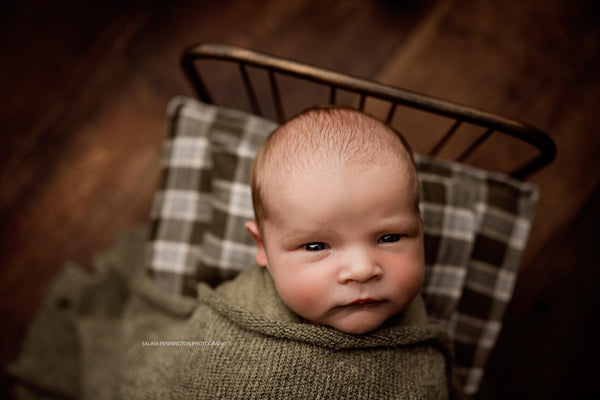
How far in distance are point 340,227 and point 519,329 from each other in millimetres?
988

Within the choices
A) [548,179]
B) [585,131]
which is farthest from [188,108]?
[585,131]

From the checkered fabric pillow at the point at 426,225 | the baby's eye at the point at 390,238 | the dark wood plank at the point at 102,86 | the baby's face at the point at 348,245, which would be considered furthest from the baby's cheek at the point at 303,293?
the dark wood plank at the point at 102,86

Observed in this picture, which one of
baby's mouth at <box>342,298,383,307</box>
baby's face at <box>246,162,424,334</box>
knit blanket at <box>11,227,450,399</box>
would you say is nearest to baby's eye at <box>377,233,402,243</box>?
baby's face at <box>246,162,424,334</box>

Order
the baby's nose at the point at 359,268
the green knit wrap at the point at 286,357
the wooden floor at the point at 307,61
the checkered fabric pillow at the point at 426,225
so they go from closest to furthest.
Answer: the baby's nose at the point at 359,268 < the green knit wrap at the point at 286,357 < the checkered fabric pillow at the point at 426,225 < the wooden floor at the point at 307,61

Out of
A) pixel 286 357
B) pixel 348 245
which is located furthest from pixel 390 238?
pixel 286 357

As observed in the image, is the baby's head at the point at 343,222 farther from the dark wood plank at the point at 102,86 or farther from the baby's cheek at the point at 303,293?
the dark wood plank at the point at 102,86

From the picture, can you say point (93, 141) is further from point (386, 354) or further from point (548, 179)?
point (548, 179)

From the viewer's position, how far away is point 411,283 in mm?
695

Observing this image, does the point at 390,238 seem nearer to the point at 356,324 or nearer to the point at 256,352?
the point at 356,324

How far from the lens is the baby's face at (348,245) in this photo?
0.66 m

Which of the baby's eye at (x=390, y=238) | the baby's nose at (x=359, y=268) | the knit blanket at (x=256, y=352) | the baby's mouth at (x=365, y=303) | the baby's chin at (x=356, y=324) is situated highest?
the baby's eye at (x=390, y=238)

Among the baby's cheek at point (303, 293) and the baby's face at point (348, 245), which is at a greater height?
the baby's face at point (348, 245)

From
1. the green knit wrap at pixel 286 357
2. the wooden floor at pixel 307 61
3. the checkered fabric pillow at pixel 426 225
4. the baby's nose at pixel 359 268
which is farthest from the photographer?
the wooden floor at pixel 307 61

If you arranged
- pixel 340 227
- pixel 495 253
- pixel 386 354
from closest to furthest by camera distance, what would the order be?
pixel 340 227 < pixel 386 354 < pixel 495 253
